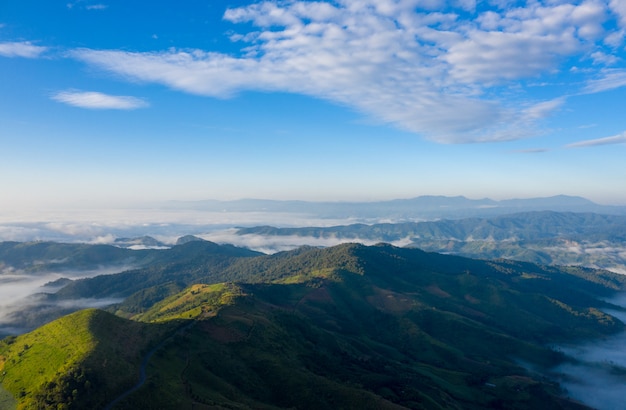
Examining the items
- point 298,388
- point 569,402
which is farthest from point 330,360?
point 569,402

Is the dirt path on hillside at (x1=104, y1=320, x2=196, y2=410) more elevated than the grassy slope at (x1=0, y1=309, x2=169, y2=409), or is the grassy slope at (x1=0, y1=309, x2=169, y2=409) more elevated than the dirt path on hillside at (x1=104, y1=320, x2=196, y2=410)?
the grassy slope at (x1=0, y1=309, x2=169, y2=409)

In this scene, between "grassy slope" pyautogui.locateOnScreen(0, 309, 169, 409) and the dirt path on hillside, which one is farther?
the dirt path on hillside

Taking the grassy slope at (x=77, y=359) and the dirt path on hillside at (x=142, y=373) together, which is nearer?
the grassy slope at (x=77, y=359)

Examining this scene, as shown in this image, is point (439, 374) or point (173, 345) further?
point (439, 374)

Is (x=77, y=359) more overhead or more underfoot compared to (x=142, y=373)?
more overhead

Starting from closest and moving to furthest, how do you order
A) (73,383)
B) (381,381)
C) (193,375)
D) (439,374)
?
(73,383)
(193,375)
(381,381)
(439,374)

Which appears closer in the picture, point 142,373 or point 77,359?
point 77,359

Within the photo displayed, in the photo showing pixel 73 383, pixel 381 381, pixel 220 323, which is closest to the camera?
pixel 73 383

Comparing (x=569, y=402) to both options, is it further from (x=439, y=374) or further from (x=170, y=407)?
(x=170, y=407)

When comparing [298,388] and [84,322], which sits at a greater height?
[84,322]

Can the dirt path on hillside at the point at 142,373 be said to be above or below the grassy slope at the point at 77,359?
below

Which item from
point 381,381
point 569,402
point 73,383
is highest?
point 73,383
